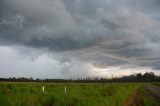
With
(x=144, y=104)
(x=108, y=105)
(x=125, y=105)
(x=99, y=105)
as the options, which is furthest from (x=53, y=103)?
(x=144, y=104)

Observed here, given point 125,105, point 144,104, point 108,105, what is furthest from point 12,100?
point 144,104

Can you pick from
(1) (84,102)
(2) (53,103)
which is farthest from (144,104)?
(2) (53,103)

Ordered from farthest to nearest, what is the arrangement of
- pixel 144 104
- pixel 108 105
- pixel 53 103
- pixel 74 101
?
1. pixel 144 104
2. pixel 108 105
3. pixel 74 101
4. pixel 53 103

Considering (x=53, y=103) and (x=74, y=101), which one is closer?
(x=53, y=103)

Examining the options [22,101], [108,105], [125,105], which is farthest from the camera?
[125,105]

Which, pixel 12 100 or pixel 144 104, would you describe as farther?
pixel 144 104

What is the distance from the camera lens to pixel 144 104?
2619 cm

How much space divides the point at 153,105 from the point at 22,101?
13941mm

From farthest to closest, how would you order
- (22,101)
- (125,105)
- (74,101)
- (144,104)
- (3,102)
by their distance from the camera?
(144,104) < (125,105) < (74,101) < (22,101) < (3,102)

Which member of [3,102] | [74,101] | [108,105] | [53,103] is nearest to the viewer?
[3,102]

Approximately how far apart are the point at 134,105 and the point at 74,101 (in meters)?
7.32

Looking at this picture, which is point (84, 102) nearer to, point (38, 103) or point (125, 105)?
point (38, 103)

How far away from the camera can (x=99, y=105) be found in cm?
1991

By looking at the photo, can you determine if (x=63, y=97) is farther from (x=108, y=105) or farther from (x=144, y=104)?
(x=144, y=104)
